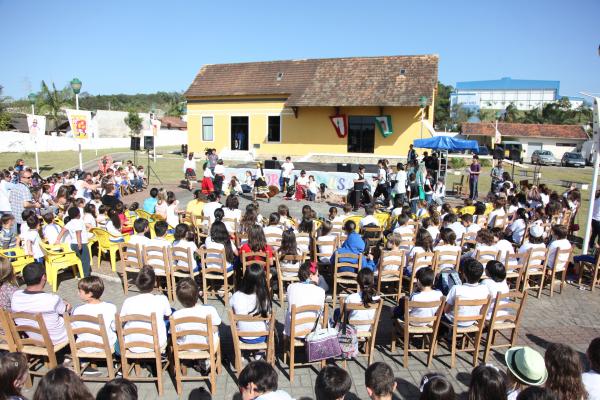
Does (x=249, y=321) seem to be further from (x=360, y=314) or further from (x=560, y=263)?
(x=560, y=263)

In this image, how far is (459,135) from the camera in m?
53.0

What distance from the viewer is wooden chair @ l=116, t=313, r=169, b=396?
4.03 metres

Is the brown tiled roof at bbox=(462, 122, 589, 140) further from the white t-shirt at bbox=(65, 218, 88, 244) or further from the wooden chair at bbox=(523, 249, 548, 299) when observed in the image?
the white t-shirt at bbox=(65, 218, 88, 244)

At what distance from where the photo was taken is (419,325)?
4918mm

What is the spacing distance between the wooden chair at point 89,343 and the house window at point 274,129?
2313cm

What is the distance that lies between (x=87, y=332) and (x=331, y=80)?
76.0ft

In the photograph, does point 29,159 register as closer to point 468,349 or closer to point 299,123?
point 299,123

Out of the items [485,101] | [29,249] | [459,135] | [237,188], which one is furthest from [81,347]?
[485,101]

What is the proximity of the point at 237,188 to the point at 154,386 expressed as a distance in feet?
40.8

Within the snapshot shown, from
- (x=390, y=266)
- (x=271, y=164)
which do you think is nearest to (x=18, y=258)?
(x=390, y=266)

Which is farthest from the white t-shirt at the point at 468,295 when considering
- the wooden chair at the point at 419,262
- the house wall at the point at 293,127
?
the house wall at the point at 293,127

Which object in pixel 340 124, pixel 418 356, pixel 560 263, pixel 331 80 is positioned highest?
pixel 331 80

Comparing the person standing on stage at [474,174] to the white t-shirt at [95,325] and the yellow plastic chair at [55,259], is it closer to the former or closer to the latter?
the yellow plastic chair at [55,259]

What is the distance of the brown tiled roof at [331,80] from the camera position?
23.1m
